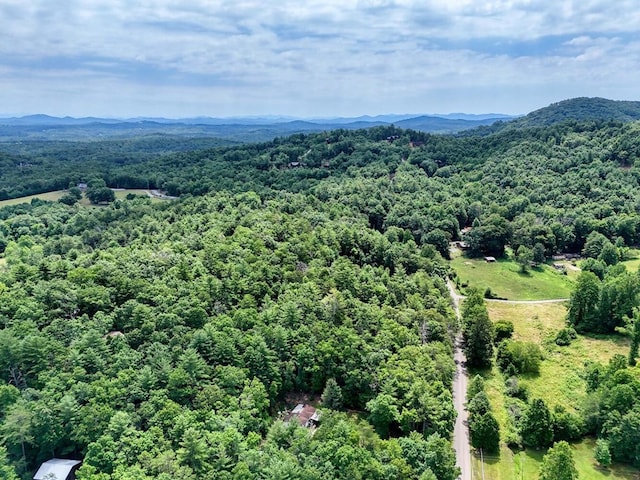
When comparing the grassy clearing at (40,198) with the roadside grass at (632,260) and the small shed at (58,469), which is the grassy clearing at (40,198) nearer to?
the small shed at (58,469)

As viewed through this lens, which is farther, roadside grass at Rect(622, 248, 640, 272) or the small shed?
roadside grass at Rect(622, 248, 640, 272)

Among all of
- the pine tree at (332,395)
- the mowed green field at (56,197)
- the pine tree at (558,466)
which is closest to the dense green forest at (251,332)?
the pine tree at (332,395)

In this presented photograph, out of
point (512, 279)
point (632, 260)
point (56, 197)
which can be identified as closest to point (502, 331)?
point (512, 279)

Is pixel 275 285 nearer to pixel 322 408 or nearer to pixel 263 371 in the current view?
pixel 263 371

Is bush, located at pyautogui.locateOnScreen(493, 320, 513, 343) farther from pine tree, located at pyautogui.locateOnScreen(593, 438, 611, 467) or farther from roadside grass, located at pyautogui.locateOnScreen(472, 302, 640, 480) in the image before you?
pine tree, located at pyautogui.locateOnScreen(593, 438, 611, 467)

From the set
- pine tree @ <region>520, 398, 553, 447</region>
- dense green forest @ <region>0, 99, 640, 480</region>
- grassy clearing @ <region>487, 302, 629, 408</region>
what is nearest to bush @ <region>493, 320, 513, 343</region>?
grassy clearing @ <region>487, 302, 629, 408</region>

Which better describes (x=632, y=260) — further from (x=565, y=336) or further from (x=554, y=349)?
(x=554, y=349)
